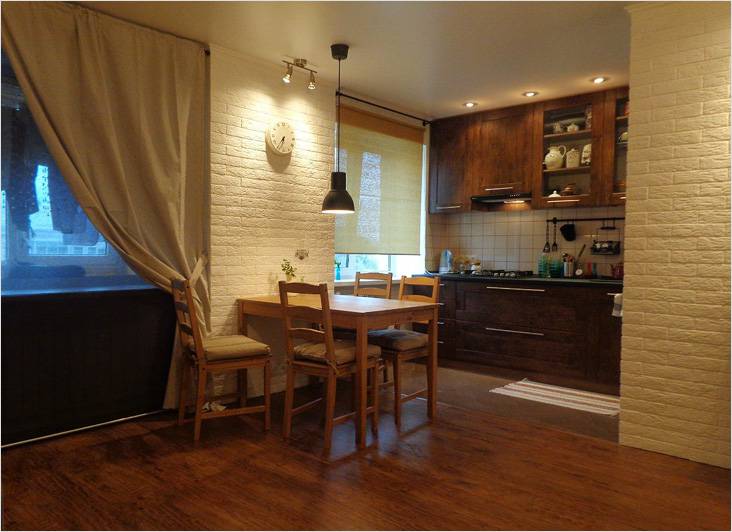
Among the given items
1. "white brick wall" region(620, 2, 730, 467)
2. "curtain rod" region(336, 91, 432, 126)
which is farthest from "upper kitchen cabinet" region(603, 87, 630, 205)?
"curtain rod" region(336, 91, 432, 126)

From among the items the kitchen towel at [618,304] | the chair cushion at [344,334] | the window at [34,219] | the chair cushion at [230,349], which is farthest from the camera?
the chair cushion at [344,334]

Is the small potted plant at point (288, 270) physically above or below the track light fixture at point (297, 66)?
below

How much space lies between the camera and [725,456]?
9.08 feet

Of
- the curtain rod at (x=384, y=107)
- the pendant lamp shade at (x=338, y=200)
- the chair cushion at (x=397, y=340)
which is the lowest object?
the chair cushion at (x=397, y=340)

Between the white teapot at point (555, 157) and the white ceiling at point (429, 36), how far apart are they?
0.54 metres

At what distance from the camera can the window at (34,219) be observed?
114 inches

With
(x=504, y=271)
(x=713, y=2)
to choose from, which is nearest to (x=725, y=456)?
(x=713, y=2)

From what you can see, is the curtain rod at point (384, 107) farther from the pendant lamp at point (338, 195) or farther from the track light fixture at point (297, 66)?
the pendant lamp at point (338, 195)

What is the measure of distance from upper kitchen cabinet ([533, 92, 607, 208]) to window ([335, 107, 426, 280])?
1237 millimetres

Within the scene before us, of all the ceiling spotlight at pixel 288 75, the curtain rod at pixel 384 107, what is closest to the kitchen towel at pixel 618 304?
the ceiling spotlight at pixel 288 75

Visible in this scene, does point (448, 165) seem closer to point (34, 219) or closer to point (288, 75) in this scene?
point (288, 75)

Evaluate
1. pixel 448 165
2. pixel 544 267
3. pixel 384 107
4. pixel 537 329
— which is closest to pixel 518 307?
pixel 537 329

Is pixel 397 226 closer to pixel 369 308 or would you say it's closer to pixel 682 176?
pixel 369 308

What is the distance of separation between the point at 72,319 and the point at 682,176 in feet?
11.3
